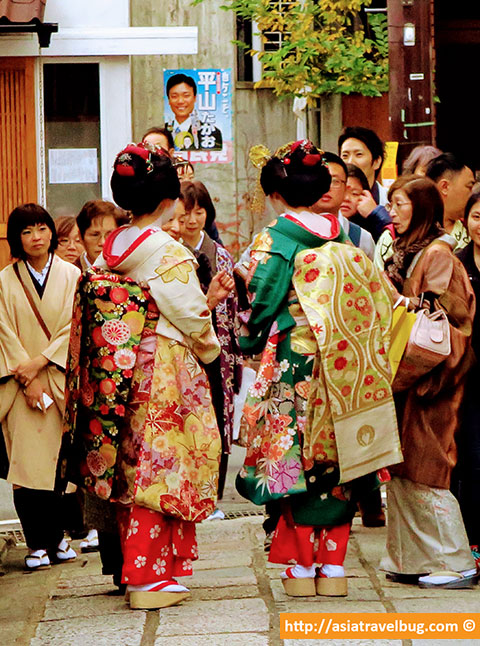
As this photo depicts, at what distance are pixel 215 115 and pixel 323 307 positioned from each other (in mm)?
8345

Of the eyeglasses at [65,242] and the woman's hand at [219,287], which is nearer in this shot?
the woman's hand at [219,287]

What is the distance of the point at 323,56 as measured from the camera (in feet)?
39.4

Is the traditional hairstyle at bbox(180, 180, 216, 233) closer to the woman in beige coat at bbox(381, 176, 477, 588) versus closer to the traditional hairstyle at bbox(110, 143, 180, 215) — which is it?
the woman in beige coat at bbox(381, 176, 477, 588)

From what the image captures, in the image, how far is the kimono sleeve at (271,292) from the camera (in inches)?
203

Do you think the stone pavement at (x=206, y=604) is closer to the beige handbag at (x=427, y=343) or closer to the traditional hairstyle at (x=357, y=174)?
the beige handbag at (x=427, y=343)

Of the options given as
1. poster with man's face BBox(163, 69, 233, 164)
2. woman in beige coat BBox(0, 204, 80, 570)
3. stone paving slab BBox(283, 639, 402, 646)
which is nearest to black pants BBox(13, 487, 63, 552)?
woman in beige coat BBox(0, 204, 80, 570)

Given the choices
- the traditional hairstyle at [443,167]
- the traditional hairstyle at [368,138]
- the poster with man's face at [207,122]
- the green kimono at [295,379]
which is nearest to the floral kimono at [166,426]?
the green kimono at [295,379]

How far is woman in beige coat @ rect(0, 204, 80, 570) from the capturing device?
6.39 m

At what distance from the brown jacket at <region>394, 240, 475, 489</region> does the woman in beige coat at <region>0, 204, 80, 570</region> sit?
1.99 metres

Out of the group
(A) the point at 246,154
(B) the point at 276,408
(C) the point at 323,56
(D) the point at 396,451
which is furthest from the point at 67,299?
(A) the point at 246,154

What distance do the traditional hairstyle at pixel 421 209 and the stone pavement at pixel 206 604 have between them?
5.33ft

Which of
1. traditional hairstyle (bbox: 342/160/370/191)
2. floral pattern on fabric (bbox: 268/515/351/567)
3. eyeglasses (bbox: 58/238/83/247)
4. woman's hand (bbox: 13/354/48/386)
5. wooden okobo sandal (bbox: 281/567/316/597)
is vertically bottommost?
wooden okobo sandal (bbox: 281/567/316/597)

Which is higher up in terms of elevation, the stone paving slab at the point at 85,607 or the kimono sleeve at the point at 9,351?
the kimono sleeve at the point at 9,351

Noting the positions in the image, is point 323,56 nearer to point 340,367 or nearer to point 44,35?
point 44,35
